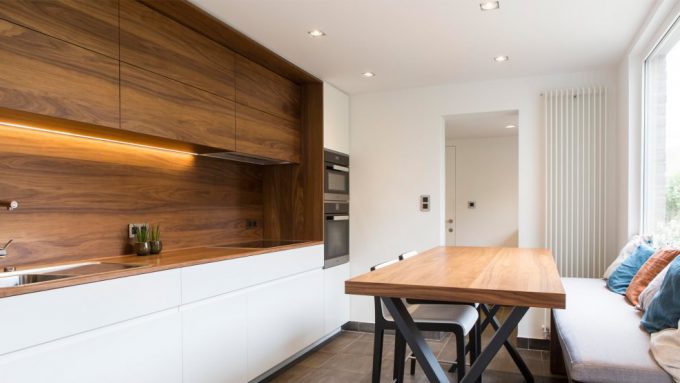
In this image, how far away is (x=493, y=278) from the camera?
6.68 feet

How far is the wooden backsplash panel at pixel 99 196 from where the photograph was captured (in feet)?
7.83

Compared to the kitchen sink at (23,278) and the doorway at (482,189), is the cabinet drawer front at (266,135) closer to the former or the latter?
the kitchen sink at (23,278)

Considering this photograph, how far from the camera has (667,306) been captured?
211 cm

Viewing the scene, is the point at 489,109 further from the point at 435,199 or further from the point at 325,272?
the point at 325,272

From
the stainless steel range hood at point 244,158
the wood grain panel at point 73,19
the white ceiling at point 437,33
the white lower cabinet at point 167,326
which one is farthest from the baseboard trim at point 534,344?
the wood grain panel at point 73,19

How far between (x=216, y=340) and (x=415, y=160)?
269 cm

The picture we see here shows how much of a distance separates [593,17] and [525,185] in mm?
1703

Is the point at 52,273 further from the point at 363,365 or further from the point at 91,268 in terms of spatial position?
the point at 363,365

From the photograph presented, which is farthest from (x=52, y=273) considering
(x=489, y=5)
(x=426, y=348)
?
(x=489, y=5)

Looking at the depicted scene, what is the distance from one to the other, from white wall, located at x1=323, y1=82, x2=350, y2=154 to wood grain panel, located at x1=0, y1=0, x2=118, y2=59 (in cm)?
222

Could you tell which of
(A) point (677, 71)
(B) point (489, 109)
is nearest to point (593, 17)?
(A) point (677, 71)

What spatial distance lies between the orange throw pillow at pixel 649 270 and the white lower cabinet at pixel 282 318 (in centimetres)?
225

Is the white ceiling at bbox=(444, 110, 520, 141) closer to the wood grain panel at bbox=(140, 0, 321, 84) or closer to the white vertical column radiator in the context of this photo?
the white vertical column radiator

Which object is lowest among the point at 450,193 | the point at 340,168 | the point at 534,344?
the point at 534,344
